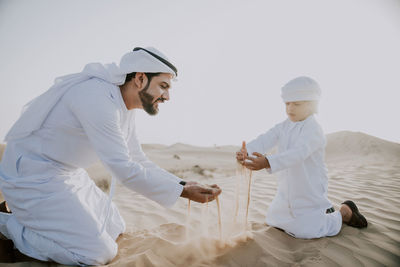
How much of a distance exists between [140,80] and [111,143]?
790mm

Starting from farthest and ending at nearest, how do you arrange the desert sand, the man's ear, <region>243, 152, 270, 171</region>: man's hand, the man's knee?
<region>243, 152, 270, 171</region>: man's hand → the man's ear → the desert sand → the man's knee

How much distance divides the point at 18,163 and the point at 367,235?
12.7 feet

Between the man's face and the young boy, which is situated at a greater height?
the man's face

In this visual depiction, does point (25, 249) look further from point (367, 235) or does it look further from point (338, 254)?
point (367, 235)

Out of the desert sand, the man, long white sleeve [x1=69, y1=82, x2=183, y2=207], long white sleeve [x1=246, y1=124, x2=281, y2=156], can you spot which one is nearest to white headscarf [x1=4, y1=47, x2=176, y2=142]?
the man

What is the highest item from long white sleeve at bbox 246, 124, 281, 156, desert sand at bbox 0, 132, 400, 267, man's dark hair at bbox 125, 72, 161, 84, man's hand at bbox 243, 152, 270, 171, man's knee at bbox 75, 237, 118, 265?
man's dark hair at bbox 125, 72, 161, 84

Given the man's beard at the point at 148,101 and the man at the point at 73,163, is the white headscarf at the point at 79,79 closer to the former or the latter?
the man at the point at 73,163

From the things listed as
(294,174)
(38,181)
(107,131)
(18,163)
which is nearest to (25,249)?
(38,181)

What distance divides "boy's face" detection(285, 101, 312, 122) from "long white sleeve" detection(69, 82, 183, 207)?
5.60 feet

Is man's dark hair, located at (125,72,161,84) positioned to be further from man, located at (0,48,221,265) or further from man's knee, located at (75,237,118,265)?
man's knee, located at (75,237,118,265)

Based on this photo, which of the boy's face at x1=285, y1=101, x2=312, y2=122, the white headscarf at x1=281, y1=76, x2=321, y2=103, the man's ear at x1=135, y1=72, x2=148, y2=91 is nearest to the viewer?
the man's ear at x1=135, y1=72, x2=148, y2=91

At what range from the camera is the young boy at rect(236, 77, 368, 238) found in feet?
8.68

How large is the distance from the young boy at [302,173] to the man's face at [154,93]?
1.19 m

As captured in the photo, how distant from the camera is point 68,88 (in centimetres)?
232
